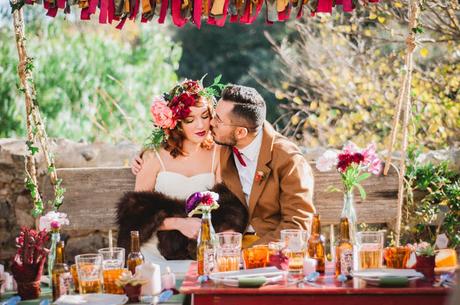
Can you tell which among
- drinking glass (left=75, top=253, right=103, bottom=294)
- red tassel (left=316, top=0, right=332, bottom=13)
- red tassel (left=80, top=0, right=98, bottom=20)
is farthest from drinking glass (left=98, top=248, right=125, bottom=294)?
red tassel (left=316, top=0, right=332, bottom=13)

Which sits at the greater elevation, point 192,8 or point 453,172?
point 192,8

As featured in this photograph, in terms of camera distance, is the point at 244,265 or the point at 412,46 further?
the point at 412,46

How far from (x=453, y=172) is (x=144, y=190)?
1989 millimetres

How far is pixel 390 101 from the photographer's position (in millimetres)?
6777

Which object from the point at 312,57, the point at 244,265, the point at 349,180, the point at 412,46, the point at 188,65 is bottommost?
the point at 244,265

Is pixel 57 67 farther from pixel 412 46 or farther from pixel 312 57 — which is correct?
pixel 412 46

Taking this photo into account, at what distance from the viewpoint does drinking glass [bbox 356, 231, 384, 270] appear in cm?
327

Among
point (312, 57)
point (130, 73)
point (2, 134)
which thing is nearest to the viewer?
point (312, 57)

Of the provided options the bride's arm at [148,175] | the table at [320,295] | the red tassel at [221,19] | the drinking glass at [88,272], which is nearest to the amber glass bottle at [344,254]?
the table at [320,295]

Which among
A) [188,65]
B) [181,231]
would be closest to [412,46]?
[181,231]

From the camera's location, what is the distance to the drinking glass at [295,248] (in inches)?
128

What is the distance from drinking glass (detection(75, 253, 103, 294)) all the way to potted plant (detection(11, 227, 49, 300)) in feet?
0.75

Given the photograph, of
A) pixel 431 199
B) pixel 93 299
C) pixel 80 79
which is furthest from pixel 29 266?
pixel 80 79

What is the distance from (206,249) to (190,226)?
966 mm
